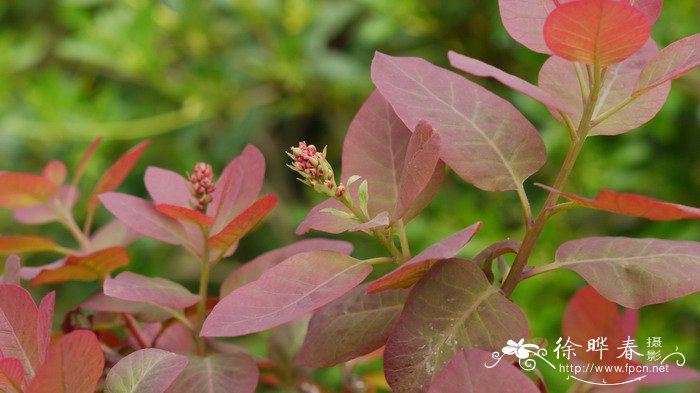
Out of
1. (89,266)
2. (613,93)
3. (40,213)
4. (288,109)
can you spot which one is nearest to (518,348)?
(613,93)

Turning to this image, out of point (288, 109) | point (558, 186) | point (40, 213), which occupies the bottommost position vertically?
point (288, 109)

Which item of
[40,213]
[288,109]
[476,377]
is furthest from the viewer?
[288,109]

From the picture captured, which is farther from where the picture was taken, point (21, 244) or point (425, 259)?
point (21, 244)

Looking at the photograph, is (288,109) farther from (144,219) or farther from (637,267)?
(637,267)

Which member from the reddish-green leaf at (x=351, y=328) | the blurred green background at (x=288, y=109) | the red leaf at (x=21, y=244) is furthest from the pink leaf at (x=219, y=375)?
the blurred green background at (x=288, y=109)

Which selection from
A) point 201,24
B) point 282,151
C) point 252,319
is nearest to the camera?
point 252,319

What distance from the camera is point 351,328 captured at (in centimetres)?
40

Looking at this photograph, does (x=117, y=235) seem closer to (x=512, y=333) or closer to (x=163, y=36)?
(x=512, y=333)

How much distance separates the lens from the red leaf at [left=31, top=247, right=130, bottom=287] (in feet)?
1.46

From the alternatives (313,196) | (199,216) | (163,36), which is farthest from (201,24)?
(199,216)

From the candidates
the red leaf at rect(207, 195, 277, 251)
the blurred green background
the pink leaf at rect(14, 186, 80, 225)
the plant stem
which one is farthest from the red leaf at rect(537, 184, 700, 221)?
the blurred green background

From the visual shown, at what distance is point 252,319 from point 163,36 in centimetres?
124

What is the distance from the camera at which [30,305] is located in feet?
1.19

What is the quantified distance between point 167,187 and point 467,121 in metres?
0.19
